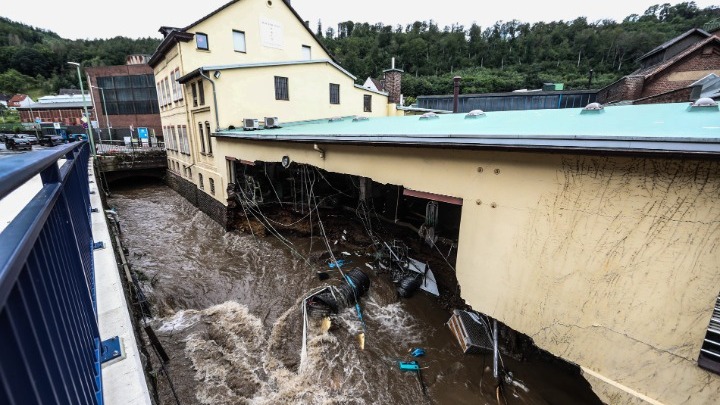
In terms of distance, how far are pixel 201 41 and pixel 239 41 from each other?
2.02 meters

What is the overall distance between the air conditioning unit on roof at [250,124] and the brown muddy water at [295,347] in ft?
18.0

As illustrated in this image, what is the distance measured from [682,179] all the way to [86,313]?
6230 millimetres

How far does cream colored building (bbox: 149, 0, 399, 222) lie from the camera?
13312 millimetres

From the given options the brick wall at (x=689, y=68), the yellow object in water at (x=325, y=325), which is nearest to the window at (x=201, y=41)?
the yellow object in water at (x=325, y=325)

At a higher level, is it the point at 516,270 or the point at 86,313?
the point at 86,313

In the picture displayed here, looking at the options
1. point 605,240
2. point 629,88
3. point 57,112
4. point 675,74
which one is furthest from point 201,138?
point 57,112

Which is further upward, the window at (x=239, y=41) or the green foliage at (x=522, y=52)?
the green foliage at (x=522, y=52)

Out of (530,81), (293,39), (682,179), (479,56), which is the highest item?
(479,56)

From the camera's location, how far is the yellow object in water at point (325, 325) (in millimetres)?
6778

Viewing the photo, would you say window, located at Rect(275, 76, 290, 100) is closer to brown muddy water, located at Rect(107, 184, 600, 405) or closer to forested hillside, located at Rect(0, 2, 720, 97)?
brown muddy water, located at Rect(107, 184, 600, 405)

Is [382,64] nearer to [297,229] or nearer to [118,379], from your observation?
[297,229]

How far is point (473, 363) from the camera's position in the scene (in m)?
5.91

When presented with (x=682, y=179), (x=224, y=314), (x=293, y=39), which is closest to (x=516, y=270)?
(x=682, y=179)

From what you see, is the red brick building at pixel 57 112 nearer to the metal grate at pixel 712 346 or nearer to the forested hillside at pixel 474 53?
the forested hillside at pixel 474 53
